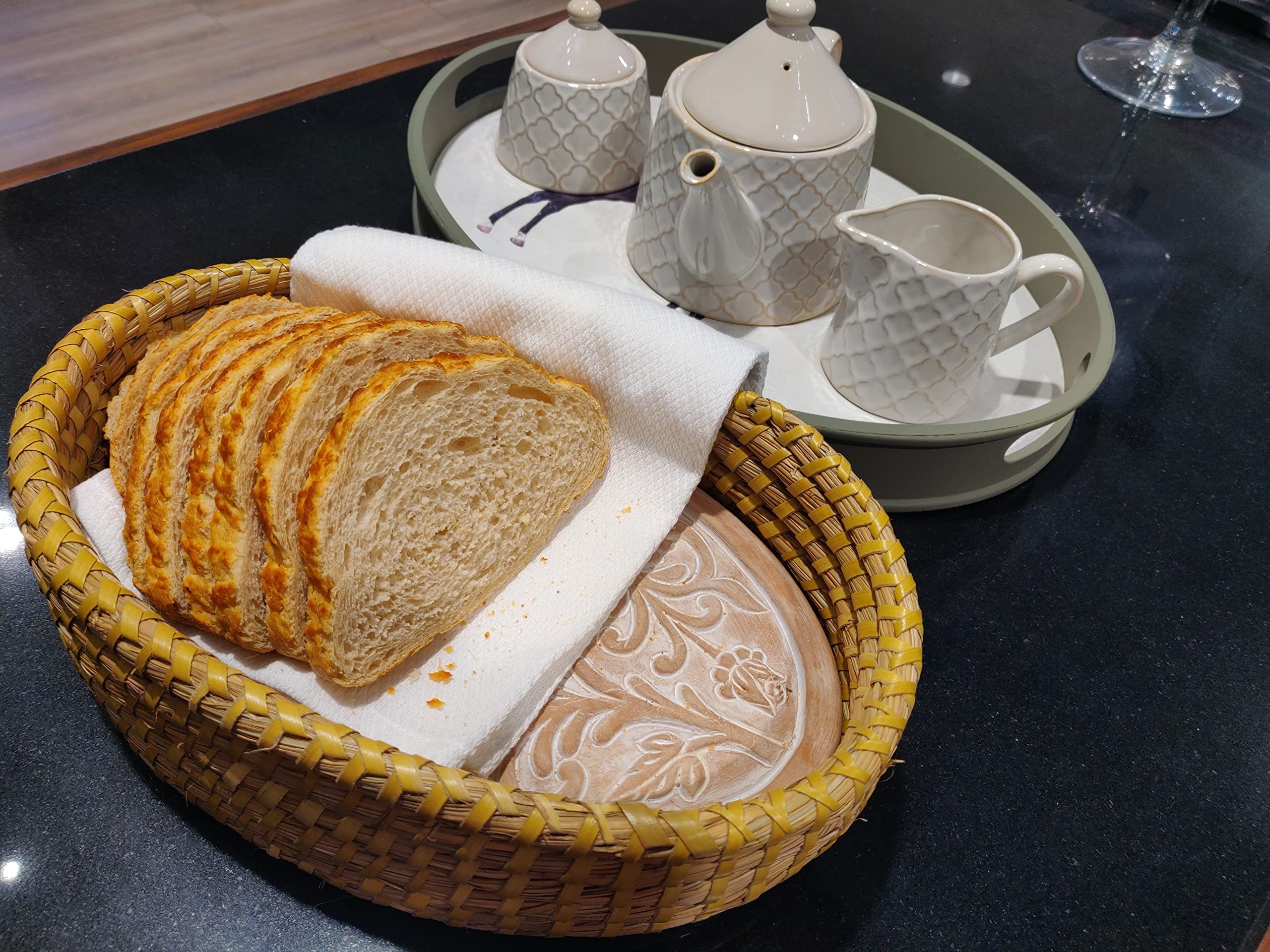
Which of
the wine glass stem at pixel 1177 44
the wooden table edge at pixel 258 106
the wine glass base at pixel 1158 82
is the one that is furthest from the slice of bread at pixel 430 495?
the wine glass stem at pixel 1177 44

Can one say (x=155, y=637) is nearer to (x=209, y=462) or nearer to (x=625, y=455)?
(x=209, y=462)

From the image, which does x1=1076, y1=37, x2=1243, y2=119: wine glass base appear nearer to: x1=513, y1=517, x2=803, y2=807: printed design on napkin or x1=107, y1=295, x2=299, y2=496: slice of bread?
x1=513, y1=517, x2=803, y2=807: printed design on napkin

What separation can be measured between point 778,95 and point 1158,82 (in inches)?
44.0

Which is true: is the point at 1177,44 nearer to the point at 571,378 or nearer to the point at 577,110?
the point at 577,110

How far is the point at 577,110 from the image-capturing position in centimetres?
93

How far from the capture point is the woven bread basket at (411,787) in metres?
0.45

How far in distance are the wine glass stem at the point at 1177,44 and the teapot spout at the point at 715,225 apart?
1.18m

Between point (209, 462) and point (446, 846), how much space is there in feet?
0.91

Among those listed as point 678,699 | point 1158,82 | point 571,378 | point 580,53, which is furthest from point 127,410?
point 1158,82

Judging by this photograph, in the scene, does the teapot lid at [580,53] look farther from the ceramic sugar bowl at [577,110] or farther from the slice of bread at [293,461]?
the slice of bread at [293,461]

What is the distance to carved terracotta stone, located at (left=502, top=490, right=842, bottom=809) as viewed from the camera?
0.60 m

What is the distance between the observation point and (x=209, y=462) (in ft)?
1.87

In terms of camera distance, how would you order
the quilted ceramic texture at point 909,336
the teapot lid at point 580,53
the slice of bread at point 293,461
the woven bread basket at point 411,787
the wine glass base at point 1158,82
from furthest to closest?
1. the wine glass base at point 1158,82
2. the teapot lid at point 580,53
3. the quilted ceramic texture at point 909,336
4. the slice of bread at point 293,461
5. the woven bread basket at point 411,787

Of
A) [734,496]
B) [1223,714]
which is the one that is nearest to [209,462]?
[734,496]
